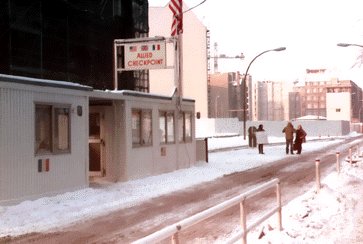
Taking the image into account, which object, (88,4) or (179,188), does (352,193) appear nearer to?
(179,188)

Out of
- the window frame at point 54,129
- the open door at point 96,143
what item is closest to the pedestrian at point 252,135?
the open door at point 96,143

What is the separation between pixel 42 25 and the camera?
1176 inches

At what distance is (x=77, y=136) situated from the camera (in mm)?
15180

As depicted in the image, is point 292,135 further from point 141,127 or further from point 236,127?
point 236,127

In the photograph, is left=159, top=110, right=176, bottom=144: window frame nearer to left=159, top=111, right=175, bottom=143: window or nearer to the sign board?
left=159, top=111, right=175, bottom=143: window

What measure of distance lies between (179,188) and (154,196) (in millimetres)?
1880

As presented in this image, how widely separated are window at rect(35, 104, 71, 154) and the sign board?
676 centimetres

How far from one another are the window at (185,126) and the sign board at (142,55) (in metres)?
2.52

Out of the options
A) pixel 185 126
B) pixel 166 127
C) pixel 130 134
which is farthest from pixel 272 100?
pixel 130 134

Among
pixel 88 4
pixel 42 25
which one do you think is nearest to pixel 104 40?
pixel 88 4

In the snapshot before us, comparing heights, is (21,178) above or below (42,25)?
below

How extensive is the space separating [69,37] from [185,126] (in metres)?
12.5

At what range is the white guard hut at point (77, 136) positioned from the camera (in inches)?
495

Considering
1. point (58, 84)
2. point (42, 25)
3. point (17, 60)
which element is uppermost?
point (42, 25)
